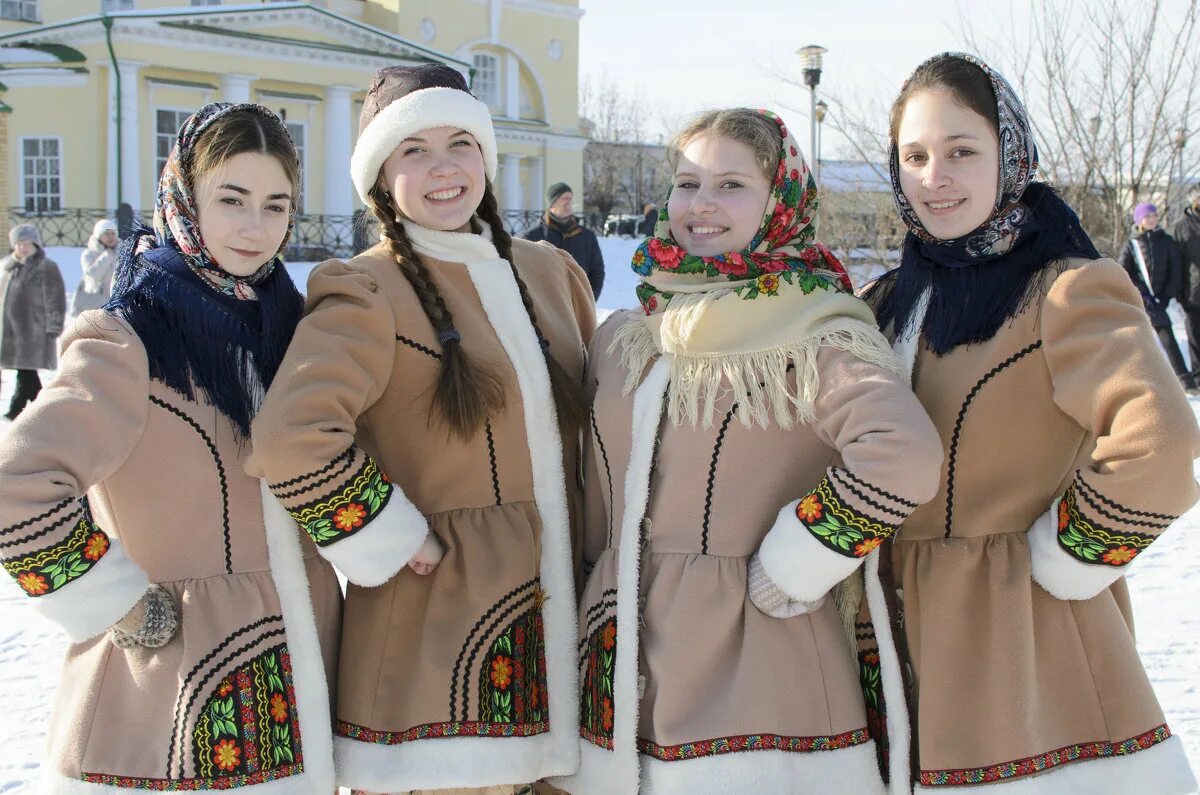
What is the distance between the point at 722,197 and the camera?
7.63 feet

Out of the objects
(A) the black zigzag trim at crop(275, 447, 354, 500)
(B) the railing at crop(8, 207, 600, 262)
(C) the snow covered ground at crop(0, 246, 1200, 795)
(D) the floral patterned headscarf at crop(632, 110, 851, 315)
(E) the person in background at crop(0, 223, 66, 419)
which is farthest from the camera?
(B) the railing at crop(8, 207, 600, 262)

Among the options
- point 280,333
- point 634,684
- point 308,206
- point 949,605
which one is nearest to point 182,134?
point 280,333

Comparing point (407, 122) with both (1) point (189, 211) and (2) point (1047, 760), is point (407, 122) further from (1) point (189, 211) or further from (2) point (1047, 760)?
(2) point (1047, 760)

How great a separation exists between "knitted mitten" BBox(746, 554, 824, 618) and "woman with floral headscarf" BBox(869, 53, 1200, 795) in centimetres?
24

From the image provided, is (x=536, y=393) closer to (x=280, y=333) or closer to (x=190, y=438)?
(x=280, y=333)

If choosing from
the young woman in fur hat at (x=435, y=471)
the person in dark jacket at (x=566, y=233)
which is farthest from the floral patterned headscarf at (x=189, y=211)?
the person in dark jacket at (x=566, y=233)

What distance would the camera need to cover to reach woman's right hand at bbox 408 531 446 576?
2359 millimetres

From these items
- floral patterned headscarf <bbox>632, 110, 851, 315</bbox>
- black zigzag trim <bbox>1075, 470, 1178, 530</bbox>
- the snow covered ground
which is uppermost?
floral patterned headscarf <bbox>632, 110, 851, 315</bbox>

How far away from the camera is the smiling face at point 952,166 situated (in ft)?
7.30

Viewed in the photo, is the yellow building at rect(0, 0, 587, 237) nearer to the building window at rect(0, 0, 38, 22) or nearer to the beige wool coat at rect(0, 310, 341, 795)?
the building window at rect(0, 0, 38, 22)

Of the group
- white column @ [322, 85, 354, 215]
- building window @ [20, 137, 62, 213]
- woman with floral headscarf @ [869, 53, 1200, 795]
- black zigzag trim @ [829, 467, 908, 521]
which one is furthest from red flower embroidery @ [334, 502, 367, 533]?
white column @ [322, 85, 354, 215]

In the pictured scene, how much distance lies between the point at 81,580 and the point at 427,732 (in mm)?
753

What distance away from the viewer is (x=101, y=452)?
2.06 m

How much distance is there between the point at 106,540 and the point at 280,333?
0.55 meters
